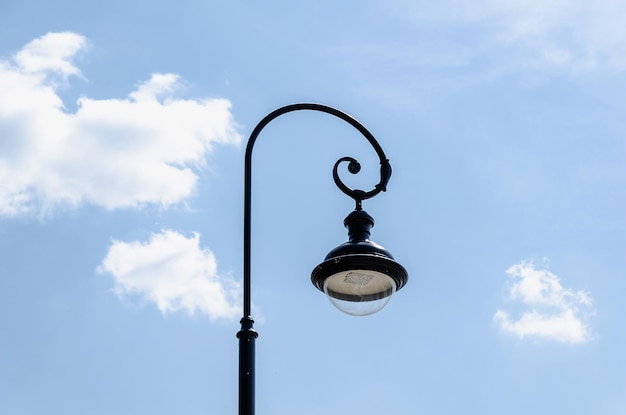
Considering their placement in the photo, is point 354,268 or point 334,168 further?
point 334,168

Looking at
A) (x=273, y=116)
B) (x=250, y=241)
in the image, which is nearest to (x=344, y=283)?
(x=250, y=241)

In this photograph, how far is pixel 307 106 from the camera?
1066cm

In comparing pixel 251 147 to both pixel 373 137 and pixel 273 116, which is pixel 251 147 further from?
pixel 373 137

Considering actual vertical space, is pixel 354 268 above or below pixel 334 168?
below

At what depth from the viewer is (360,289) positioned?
985cm

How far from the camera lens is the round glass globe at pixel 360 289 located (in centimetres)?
975

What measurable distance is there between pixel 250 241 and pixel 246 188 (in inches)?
22.1

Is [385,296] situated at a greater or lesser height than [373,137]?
lesser

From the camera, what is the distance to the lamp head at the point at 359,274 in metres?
9.63

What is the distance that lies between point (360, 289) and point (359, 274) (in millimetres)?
203

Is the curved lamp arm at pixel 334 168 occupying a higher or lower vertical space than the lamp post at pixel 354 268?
higher

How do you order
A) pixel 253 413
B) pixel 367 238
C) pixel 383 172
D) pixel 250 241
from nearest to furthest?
pixel 253 413 → pixel 250 241 → pixel 367 238 → pixel 383 172

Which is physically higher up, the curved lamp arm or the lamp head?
the curved lamp arm

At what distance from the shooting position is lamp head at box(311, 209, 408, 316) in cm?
963
